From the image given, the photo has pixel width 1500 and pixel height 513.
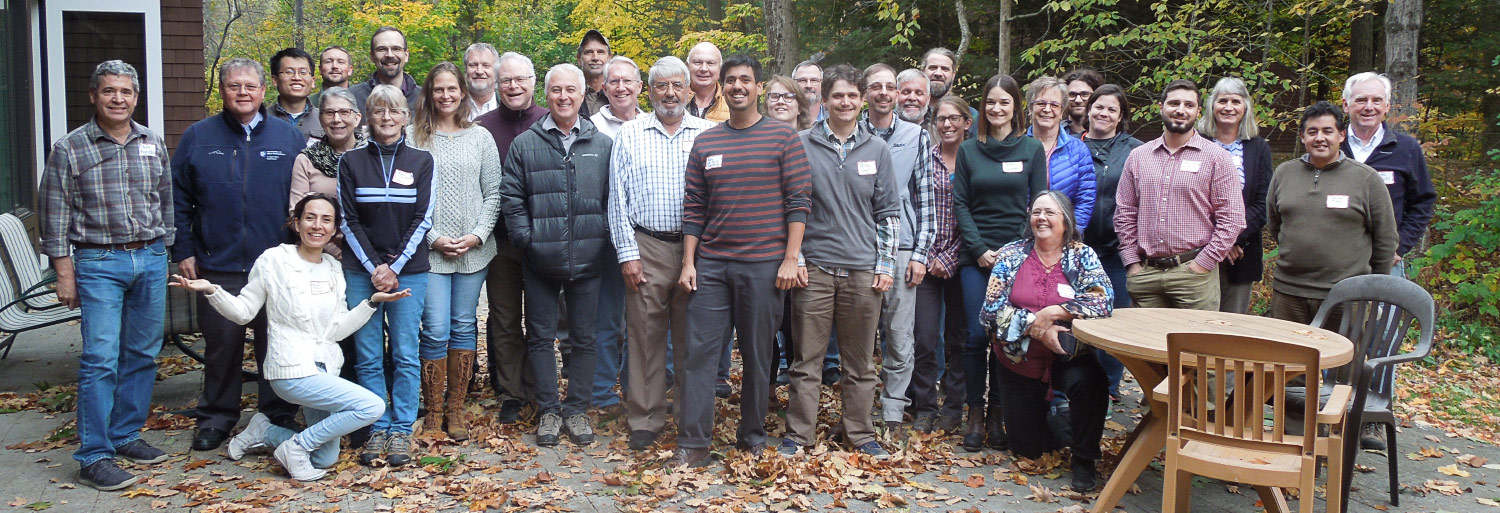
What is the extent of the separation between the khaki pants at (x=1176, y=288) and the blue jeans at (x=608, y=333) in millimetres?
2769

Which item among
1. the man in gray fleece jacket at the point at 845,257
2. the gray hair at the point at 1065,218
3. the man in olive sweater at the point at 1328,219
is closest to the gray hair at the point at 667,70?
the man in gray fleece jacket at the point at 845,257

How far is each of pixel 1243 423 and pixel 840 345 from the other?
1.87 m

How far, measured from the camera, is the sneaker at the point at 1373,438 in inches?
205

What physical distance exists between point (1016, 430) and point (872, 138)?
1611 millimetres

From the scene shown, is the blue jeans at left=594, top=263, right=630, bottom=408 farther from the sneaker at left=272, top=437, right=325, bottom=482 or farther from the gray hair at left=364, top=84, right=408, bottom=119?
the sneaker at left=272, top=437, right=325, bottom=482

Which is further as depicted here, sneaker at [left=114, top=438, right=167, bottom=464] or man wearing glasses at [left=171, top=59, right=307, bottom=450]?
man wearing glasses at [left=171, top=59, right=307, bottom=450]

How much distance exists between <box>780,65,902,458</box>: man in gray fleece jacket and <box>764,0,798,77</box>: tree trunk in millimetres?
6872

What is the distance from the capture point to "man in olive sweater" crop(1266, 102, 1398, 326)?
5070mm

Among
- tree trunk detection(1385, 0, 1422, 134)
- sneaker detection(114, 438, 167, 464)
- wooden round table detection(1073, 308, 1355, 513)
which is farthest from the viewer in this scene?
tree trunk detection(1385, 0, 1422, 134)

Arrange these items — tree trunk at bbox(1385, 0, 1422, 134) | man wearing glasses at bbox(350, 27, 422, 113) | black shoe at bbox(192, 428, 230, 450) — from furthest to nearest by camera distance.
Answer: tree trunk at bbox(1385, 0, 1422, 134) → man wearing glasses at bbox(350, 27, 422, 113) → black shoe at bbox(192, 428, 230, 450)

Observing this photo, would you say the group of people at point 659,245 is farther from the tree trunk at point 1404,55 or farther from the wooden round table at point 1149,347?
the tree trunk at point 1404,55

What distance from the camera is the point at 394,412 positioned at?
4902 millimetres

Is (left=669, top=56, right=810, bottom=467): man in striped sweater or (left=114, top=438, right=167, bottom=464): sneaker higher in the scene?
(left=669, top=56, right=810, bottom=467): man in striped sweater

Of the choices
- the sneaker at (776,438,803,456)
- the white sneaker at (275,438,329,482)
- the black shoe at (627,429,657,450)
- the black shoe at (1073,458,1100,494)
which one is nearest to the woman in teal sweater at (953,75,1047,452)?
the black shoe at (1073,458,1100,494)
